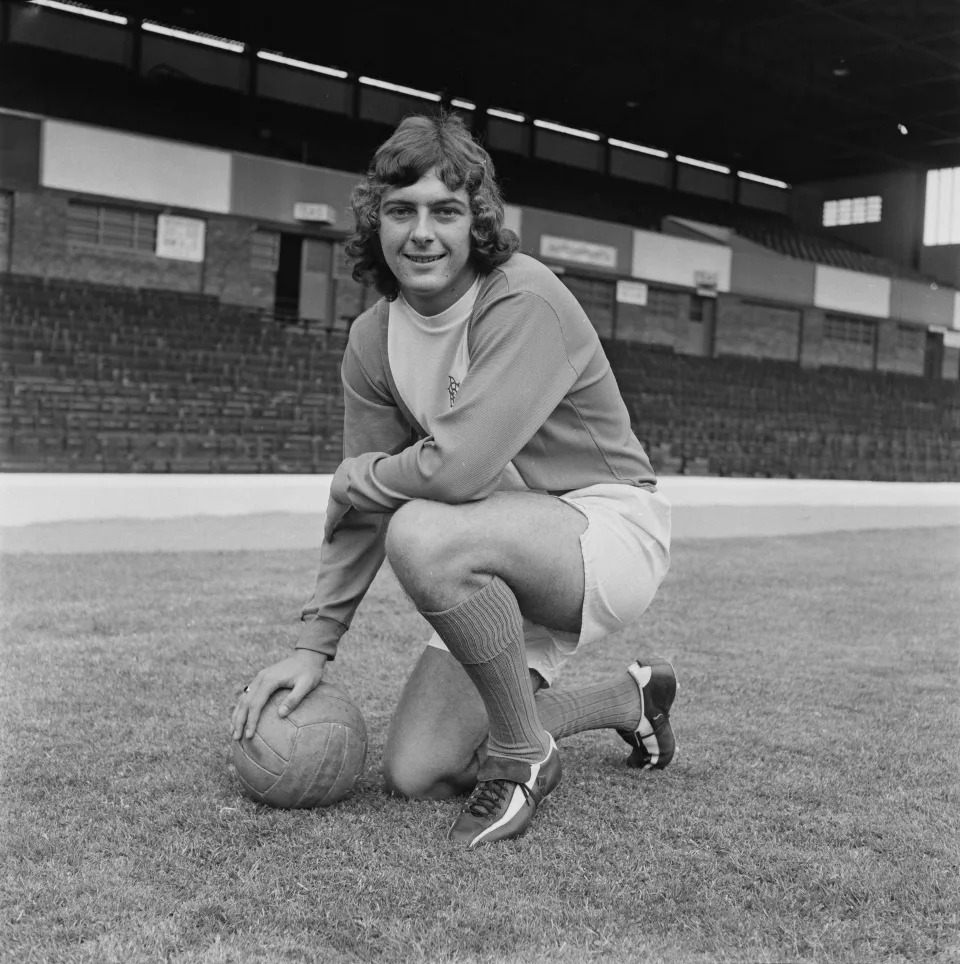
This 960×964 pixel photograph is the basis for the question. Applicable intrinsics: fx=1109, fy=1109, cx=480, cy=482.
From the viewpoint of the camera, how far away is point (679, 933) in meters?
1.62

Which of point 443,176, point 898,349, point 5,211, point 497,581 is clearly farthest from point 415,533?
point 898,349

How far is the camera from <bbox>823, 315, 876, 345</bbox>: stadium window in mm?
22016

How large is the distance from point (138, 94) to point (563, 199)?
743 centimetres

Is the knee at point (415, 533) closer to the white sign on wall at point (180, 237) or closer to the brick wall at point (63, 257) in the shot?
the brick wall at point (63, 257)

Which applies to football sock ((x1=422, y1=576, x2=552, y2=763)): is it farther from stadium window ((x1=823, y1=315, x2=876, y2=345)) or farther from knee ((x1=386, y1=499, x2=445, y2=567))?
stadium window ((x1=823, y1=315, x2=876, y2=345))

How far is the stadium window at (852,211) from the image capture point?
24.7 m

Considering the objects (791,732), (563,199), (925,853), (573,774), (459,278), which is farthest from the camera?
(563,199)

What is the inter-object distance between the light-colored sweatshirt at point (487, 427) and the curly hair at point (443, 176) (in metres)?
0.06

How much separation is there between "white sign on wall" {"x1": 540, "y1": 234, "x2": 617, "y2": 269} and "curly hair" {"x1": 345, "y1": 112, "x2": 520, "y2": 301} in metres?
15.5

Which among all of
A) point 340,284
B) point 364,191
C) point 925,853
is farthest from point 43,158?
point 925,853

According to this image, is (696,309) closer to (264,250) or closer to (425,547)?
(264,250)

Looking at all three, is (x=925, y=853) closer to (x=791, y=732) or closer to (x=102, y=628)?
(x=791, y=732)

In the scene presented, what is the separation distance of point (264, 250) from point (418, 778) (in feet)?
46.1

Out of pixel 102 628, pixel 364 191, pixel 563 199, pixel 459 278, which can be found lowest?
pixel 102 628
